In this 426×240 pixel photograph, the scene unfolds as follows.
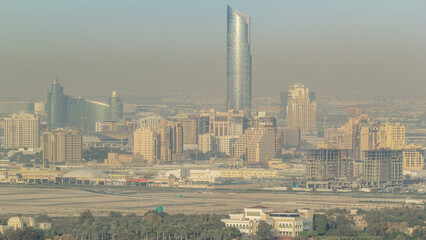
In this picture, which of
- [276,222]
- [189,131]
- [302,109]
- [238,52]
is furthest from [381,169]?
[238,52]

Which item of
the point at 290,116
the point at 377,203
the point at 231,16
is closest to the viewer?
the point at 377,203

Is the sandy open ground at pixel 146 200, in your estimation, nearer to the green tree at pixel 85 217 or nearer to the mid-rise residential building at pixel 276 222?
the green tree at pixel 85 217

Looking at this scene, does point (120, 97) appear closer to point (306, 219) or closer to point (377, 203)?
point (377, 203)

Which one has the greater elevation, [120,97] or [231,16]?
[231,16]

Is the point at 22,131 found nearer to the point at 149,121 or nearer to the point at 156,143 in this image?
the point at 149,121

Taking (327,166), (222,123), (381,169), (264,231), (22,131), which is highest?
(222,123)

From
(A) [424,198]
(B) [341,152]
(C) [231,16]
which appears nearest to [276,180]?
(B) [341,152]
